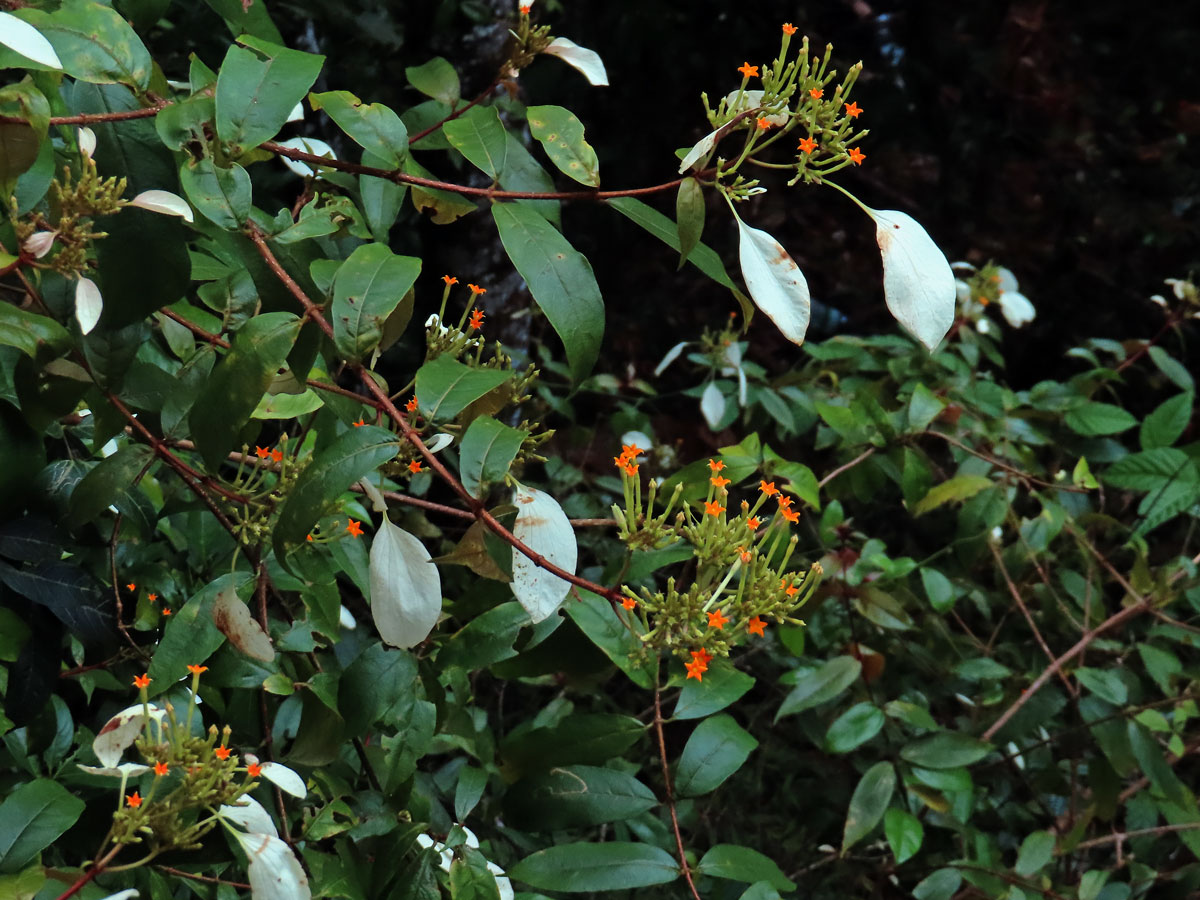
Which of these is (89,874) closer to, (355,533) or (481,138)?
(355,533)

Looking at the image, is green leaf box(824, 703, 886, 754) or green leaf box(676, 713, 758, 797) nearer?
green leaf box(676, 713, 758, 797)

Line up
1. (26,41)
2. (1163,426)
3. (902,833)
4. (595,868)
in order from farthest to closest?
(1163,426)
(902,833)
(595,868)
(26,41)

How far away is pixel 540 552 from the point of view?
0.51 metres

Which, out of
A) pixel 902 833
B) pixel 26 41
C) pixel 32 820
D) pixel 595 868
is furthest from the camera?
pixel 902 833

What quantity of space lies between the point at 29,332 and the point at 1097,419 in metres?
1.35

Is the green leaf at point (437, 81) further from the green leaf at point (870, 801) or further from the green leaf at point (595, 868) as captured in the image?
the green leaf at point (870, 801)

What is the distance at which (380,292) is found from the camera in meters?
0.51

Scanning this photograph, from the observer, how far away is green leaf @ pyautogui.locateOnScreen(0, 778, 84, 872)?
0.56m

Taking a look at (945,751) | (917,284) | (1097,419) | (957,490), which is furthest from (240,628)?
(1097,419)

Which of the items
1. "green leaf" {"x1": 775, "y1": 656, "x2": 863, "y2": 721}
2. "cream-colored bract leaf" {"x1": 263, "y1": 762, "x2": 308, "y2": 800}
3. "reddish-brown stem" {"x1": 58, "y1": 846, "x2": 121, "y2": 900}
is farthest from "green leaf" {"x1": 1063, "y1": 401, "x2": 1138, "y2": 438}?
"reddish-brown stem" {"x1": 58, "y1": 846, "x2": 121, "y2": 900}

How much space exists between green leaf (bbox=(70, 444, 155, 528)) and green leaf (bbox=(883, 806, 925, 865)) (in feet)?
2.56

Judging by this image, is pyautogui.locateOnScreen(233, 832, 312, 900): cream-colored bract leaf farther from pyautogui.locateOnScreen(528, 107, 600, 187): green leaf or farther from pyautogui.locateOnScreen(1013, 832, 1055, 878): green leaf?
pyautogui.locateOnScreen(1013, 832, 1055, 878): green leaf

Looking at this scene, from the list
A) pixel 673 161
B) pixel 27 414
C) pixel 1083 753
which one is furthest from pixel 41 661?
Answer: pixel 673 161

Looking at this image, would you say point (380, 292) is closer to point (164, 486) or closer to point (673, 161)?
point (164, 486)
